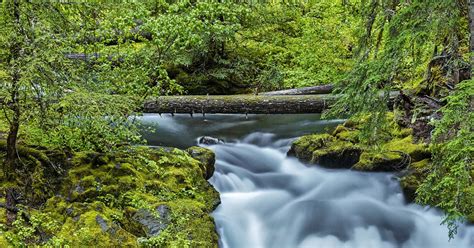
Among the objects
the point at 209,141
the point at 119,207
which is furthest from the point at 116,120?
the point at 209,141

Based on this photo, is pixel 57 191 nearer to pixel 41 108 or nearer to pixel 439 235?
pixel 41 108

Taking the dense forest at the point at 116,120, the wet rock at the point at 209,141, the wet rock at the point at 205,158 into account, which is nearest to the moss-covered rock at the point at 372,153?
the dense forest at the point at 116,120

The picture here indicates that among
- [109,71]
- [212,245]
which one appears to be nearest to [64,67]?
[109,71]

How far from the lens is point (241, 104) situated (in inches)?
412

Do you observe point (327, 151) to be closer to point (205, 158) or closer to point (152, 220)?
point (205, 158)

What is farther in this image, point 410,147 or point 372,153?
point 372,153

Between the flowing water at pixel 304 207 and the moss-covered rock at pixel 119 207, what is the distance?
72cm

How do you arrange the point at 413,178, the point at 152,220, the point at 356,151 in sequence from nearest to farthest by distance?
the point at 152,220
the point at 413,178
the point at 356,151

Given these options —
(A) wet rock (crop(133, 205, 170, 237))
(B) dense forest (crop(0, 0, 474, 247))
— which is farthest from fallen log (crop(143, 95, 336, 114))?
(A) wet rock (crop(133, 205, 170, 237))

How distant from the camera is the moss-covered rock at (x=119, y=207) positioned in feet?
13.3

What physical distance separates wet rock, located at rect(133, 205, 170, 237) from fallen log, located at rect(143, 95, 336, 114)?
557 centimetres

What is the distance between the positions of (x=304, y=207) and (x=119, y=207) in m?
3.63

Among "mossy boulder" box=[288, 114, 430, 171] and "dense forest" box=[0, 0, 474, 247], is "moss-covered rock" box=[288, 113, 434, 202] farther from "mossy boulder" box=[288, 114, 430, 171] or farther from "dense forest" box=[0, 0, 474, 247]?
"dense forest" box=[0, 0, 474, 247]

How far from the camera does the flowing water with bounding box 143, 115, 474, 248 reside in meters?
6.59
